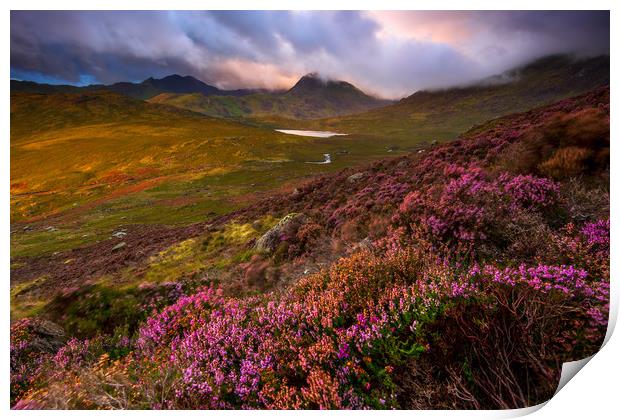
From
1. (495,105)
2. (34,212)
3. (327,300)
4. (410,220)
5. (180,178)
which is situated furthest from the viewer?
(495,105)

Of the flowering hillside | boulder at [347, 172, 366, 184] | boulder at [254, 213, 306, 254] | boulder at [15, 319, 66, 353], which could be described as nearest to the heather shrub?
the flowering hillside

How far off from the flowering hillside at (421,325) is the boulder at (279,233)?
4.65 metres

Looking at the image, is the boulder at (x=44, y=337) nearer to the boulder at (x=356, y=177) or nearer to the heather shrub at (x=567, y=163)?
the heather shrub at (x=567, y=163)

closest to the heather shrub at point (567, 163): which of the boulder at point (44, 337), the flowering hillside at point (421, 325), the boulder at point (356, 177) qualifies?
the flowering hillside at point (421, 325)

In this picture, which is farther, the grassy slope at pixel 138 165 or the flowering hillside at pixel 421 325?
the grassy slope at pixel 138 165

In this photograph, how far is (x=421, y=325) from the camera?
284 cm

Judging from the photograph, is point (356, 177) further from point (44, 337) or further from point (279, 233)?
point (44, 337)

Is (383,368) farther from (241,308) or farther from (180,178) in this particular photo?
(180,178)

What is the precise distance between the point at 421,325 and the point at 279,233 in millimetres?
7509

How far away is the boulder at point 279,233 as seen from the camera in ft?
32.1

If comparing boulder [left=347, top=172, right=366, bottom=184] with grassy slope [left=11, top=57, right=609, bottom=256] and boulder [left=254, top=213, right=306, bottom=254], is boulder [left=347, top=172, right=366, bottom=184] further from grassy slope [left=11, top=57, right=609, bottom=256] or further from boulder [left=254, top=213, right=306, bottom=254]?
grassy slope [left=11, top=57, right=609, bottom=256]

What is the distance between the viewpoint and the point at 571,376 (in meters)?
2.96
